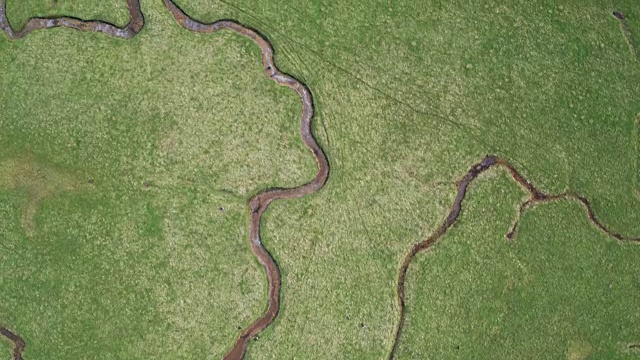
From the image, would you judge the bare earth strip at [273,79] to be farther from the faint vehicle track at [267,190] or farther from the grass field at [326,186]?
the grass field at [326,186]

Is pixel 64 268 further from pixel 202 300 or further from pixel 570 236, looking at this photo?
pixel 570 236

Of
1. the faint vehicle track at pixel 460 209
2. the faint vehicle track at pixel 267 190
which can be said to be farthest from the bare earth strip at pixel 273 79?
the faint vehicle track at pixel 460 209

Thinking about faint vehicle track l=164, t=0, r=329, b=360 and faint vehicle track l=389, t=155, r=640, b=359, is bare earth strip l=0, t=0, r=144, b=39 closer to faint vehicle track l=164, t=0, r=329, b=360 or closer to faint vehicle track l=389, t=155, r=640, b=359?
faint vehicle track l=164, t=0, r=329, b=360

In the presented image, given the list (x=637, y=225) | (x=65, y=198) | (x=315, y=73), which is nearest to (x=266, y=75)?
(x=315, y=73)

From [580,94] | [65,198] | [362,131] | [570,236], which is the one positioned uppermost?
[580,94]

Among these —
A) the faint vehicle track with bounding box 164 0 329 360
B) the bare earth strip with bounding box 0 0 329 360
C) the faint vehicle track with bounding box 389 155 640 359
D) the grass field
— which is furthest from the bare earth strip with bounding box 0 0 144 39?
the faint vehicle track with bounding box 389 155 640 359

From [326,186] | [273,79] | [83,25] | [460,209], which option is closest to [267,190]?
[326,186]
